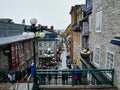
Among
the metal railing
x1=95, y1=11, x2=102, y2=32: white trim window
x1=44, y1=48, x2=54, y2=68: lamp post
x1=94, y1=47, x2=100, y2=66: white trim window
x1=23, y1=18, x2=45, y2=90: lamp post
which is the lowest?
x1=44, y1=48, x2=54, y2=68: lamp post

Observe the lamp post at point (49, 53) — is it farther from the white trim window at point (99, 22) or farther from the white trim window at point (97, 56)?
the white trim window at point (99, 22)

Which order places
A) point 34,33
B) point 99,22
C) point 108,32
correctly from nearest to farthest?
point 34,33 → point 108,32 → point 99,22

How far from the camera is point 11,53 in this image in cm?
1866

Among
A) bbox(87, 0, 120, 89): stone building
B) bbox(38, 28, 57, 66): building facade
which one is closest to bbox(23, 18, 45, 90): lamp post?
bbox(87, 0, 120, 89): stone building

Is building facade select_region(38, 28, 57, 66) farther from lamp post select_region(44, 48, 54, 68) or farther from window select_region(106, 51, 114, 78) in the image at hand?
window select_region(106, 51, 114, 78)

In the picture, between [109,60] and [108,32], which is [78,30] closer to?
[108,32]

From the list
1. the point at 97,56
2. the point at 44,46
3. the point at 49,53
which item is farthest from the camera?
the point at 44,46

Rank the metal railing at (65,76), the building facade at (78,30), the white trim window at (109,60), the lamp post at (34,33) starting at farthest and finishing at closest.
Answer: the building facade at (78,30)
the metal railing at (65,76)
the white trim window at (109,60)
the lamp post at (34,33)

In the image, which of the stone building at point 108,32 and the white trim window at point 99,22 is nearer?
the stone building at point 108,32

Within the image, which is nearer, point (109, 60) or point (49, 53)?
point (109, 60)

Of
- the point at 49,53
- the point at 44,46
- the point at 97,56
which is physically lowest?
the point at 49,53

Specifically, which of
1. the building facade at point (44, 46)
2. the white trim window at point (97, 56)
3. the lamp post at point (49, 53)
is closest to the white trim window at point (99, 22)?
the white trim window at point (97, 56)

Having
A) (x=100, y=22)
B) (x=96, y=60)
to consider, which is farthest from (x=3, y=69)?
(x=100, y=22)

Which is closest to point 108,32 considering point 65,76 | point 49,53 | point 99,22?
point 99,22
